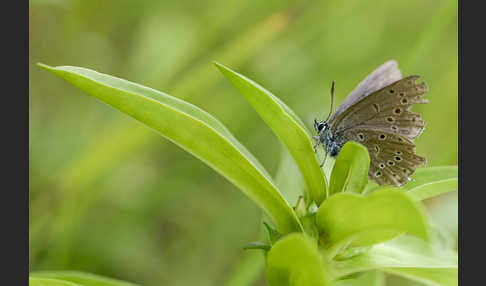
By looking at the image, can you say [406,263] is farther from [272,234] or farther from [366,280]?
[272,234]

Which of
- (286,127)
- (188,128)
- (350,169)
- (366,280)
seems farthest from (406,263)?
(188,128)

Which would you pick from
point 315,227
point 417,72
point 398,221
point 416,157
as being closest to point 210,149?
point 315,227

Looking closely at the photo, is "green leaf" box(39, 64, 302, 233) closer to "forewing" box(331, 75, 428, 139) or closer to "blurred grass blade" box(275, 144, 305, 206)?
"blurred grass blade" box(275, 144, 305, 206)

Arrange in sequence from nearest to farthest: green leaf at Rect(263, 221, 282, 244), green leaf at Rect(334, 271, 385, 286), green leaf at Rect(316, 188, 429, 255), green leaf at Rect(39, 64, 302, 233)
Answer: green leaf at Rect(316, 188, 429, 255) → green leaf at Rect(39, 64, 302, 233) → green leaf at Rect(263, 221, 282, 244) → green leaf at Rect(334, 271, 385, 286)

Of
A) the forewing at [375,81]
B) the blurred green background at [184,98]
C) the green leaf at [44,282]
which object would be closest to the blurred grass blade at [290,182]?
the forewing at [375,81]

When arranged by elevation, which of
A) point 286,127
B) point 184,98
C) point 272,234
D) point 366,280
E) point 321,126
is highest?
point 184,98

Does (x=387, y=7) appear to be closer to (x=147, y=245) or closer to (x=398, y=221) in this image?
(x=147, y=245)

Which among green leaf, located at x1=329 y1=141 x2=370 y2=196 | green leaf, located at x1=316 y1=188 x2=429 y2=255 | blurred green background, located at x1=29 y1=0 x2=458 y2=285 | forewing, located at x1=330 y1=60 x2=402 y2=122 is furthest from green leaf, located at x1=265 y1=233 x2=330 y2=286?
blurred green background, located at x1=29 y1=0 x2=458 y2=285
